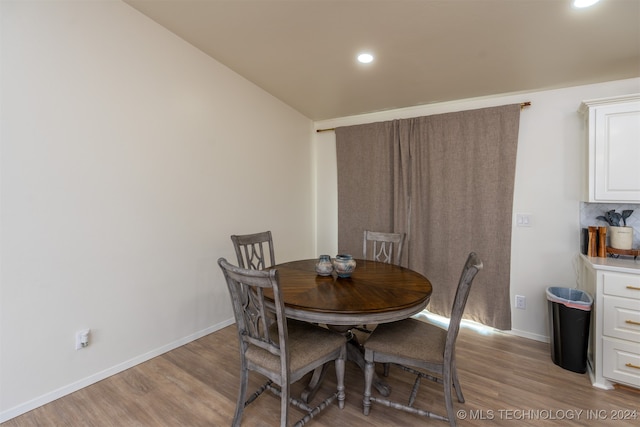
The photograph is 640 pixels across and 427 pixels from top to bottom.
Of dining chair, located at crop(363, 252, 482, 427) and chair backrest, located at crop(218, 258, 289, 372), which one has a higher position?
chair backrest, located at crop(218, 258, 289, 372)

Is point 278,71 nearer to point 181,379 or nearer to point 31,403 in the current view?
point 181,379

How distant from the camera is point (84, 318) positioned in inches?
77.7

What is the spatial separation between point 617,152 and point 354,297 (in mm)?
2269

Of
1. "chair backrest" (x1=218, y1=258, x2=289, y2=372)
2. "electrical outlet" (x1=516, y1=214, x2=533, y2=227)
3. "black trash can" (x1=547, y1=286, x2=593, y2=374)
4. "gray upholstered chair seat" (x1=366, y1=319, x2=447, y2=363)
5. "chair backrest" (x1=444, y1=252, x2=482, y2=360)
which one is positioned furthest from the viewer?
"electrical outlet" (x1=516, y1=214, x2=533, y2=227)

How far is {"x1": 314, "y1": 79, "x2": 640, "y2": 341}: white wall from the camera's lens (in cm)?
262

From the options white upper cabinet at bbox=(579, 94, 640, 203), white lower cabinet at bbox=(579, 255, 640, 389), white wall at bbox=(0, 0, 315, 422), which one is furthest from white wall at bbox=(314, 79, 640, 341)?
white wall at bbox=(0, 0, 315, 422)

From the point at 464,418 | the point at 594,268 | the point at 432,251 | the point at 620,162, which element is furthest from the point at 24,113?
the point at 620,162

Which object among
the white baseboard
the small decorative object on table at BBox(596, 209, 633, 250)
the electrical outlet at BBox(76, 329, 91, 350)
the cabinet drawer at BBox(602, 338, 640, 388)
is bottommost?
the white baseboard

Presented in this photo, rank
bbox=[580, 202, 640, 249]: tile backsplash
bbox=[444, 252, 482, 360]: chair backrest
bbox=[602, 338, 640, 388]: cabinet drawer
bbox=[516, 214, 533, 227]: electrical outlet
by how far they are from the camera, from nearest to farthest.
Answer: bbox=[444, 252, 482, 360]: chair backrest, bbox=[602, 338, 640, 388]: cabinet drawer, bbox=[580, 202, 640, 249]: tile backsplash, bbox=[516, 214, 533, 227]: electrical outlet

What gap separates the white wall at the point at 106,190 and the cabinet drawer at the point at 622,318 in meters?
3.02

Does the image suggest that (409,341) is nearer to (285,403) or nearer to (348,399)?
(348,399)

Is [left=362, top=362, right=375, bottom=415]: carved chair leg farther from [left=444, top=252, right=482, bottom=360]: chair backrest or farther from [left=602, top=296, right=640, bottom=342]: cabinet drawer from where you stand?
[left=602, top=296, right=640, bottom=342]: cabinet drawer

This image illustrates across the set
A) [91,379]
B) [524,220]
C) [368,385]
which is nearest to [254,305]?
[368,385]

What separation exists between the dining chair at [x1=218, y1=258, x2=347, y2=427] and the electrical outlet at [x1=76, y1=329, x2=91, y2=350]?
1.17 metres
